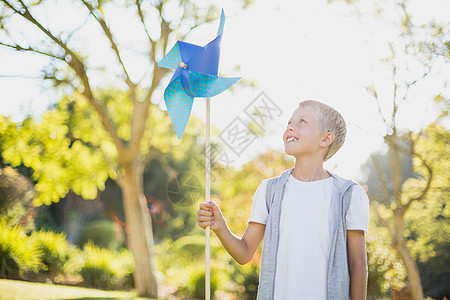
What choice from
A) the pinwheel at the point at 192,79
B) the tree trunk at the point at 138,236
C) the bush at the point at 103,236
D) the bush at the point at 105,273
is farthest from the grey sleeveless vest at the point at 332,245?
the bush at the point at 103,236

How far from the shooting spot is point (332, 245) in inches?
Answer: 76.7

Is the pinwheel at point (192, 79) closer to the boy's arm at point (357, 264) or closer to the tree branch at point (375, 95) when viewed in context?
the boy's arm at point (357, 264)

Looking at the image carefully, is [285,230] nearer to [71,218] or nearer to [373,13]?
[373,13]

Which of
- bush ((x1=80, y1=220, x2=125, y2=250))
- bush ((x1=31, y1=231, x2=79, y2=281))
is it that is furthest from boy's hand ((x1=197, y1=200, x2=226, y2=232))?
bush ((x1=80, y1=220, x2=125, y2=250))

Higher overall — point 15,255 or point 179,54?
point 179,54

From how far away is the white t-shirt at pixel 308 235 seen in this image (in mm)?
1951

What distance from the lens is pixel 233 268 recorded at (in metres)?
9.60

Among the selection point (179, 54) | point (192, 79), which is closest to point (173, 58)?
point (179, 54)

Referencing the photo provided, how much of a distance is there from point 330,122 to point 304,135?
0.17 meters

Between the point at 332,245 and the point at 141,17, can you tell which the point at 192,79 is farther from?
the point at 141,17

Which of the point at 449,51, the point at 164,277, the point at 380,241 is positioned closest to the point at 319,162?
the point at 449,51

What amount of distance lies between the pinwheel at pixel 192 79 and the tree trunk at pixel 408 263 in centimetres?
537

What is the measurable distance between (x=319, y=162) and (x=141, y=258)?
23.7 ft

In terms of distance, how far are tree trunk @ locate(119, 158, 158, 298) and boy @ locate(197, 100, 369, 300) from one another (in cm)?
669
